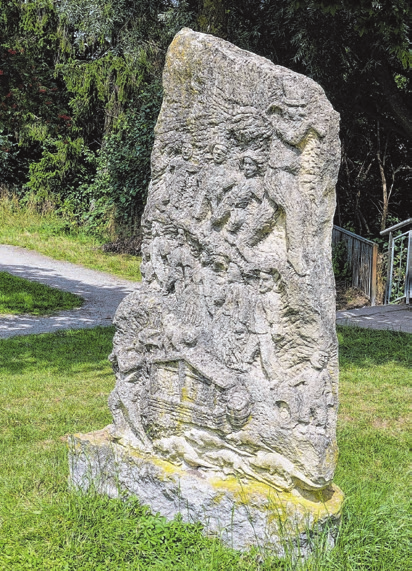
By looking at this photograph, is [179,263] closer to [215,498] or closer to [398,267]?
[215,498]

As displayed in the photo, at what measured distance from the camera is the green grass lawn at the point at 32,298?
1083 cm

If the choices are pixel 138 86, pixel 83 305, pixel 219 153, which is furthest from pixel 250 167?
pixel 138 86

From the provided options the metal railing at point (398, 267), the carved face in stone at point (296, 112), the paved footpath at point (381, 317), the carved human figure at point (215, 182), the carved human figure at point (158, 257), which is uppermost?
the carved face in stone at point (296, 112)

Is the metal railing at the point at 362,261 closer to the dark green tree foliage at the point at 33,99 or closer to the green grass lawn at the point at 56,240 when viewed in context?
the green grass lawn at the point at 56,240

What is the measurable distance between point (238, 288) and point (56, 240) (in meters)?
14.4

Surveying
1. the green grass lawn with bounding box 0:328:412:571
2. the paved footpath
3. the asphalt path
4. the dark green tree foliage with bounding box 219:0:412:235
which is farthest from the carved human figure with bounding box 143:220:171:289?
the paved footpath

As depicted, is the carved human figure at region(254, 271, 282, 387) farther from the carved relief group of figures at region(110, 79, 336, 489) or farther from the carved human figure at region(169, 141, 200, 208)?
the carved human figure at region(169, 141, 200, 208)

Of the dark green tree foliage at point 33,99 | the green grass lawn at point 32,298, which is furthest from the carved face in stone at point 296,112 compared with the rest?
the dark green tree foliage at point 33,99

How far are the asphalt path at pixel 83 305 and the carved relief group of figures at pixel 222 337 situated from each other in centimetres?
556

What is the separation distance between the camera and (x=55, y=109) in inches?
802

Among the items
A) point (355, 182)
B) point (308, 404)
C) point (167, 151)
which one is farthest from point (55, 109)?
point (308, 404)

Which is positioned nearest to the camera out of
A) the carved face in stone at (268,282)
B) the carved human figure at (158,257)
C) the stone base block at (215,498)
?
the stone base block at (215,498)

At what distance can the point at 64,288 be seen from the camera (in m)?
12.6

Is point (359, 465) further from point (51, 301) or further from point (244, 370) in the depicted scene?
point (51, 301)
